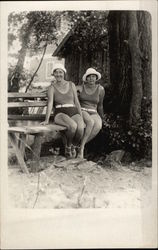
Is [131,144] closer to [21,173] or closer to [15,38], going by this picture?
[21,173]

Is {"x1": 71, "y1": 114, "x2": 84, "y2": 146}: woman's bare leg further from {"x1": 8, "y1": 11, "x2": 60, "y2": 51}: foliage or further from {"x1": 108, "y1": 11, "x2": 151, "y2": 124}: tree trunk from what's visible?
{"x1": 8, "y1": 11, "x2": 60, "y2": 51}: foliage

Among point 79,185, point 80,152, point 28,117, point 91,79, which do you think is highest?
point 91,79

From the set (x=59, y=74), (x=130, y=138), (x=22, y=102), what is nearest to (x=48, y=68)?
(x=59, y=74)

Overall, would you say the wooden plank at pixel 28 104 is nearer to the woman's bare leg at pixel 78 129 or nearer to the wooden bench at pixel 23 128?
the wooden bench at pixel 23 128

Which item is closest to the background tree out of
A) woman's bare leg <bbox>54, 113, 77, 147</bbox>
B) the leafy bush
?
woman's bare leg <bbox>54, 113, 77, 147</bbox>

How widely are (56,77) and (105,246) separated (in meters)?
0.58

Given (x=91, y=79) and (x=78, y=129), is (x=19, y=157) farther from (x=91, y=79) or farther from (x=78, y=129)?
(x=91, y=79)

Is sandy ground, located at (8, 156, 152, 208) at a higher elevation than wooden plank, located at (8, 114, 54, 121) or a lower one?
lower

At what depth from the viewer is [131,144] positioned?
1.31m

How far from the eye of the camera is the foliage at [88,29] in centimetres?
130

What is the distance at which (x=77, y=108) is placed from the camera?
4.35 ft

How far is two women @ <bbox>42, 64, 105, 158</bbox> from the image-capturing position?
1.31 metres

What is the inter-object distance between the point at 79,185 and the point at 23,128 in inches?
10.5

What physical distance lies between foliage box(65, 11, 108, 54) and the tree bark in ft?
0.29
